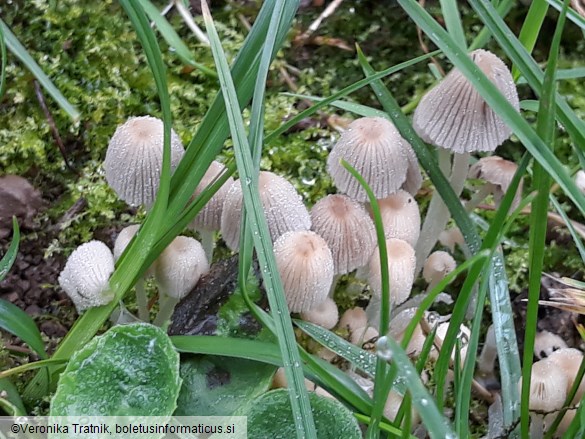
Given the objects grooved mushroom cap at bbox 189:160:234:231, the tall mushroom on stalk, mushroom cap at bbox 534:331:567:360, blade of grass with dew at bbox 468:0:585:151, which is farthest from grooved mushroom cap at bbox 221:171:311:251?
mushroom cap at bbox 534:331:567:360

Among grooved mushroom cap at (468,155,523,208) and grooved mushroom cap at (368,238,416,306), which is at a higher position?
grooved mushroom cap at (468,155,523,208)

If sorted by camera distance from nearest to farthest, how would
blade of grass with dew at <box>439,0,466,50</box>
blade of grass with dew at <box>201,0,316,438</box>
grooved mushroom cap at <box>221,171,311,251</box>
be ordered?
blade of grass with dew at <box>201,0,316,438</box> → grooved mushroom cap at <box>221,171,311,251</box> → blade of grass with dew at <box>439,0,466,50</box>

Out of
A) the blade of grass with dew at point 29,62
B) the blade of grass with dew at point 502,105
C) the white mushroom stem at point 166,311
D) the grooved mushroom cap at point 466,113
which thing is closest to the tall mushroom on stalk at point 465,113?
the grooved mushroom cap at point 466,113

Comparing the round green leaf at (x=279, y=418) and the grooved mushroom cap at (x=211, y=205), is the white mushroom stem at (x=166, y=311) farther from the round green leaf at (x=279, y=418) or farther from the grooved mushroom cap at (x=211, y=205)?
the round green leaf at (x=279, y=418)

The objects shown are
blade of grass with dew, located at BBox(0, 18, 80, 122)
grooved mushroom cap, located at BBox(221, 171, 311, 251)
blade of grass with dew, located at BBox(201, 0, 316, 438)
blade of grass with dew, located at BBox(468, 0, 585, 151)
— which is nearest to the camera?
blade of grass with dew, located at BBox(201, 0, 316, 438)

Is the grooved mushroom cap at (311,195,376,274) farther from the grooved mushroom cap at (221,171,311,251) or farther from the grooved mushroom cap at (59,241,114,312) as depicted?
the grooved mushroom cap at (59,241,114,312)

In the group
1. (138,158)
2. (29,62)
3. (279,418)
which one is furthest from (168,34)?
(279,418)

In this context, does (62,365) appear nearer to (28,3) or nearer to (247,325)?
(247,325)
